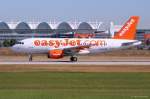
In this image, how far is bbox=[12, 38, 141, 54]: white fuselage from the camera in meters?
63.5

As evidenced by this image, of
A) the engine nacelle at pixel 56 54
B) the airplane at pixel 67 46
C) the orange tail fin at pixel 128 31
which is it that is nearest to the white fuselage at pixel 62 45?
the airplane at pixel 67 46

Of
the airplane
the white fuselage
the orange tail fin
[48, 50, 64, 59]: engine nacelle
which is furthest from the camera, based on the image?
the orange tail fin

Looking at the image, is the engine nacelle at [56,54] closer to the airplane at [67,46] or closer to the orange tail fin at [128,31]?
the airplane at [67,46]

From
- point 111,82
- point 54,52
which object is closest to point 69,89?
point 111,82

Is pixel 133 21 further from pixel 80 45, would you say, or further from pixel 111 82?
pixel 111 82

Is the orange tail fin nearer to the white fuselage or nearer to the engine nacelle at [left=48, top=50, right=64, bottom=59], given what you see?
the white fuselage

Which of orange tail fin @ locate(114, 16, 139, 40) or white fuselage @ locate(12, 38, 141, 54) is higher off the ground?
orange tail fin @ locate(114, 16, 139, 40)

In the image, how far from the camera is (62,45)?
210 feet

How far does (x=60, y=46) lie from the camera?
64.0m

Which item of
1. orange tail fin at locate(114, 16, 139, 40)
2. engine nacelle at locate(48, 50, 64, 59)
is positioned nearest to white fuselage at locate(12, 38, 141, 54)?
engine nacelle at locate(48, 50, 64, 59)

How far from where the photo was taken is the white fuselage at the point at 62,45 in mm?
63531

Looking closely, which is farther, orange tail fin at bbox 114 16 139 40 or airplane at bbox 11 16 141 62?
orange tail fin at bbox 114 16 139 40

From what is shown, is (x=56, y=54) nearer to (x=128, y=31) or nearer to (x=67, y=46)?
(x=67, y=46)

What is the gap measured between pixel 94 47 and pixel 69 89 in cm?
3954
